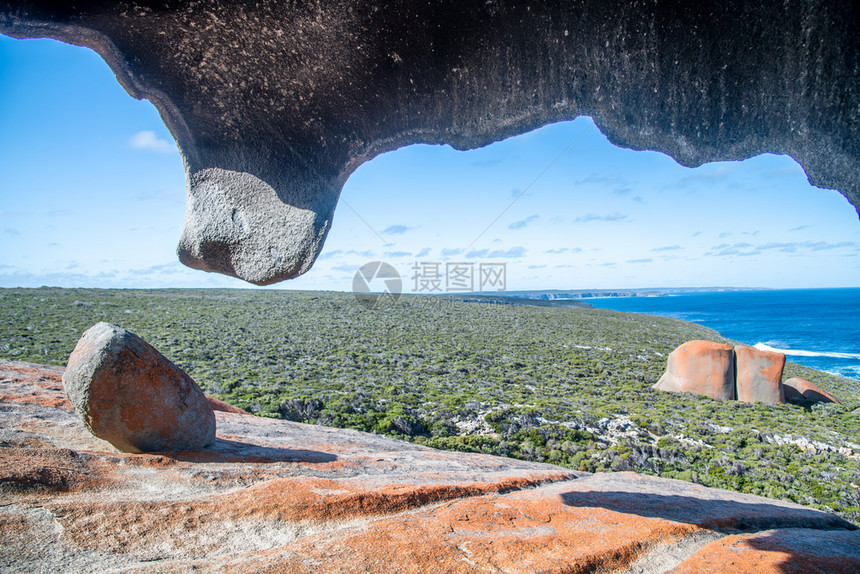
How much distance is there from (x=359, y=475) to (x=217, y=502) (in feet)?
3.74

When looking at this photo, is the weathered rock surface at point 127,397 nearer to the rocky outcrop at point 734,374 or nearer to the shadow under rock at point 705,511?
the shadow under rock at point 705,511

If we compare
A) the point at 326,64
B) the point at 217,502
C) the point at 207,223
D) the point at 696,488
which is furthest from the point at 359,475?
the point at 696,488

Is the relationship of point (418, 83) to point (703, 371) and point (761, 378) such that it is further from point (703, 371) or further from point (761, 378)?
point (761, 378)

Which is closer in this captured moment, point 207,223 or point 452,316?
point 207,223

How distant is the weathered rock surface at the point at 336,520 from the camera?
6.46 ft

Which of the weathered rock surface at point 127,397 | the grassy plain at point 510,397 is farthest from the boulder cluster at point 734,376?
the weathered rock surface at point 127,397

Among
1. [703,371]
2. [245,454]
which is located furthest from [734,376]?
[245,454]

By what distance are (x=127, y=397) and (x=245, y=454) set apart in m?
1.01

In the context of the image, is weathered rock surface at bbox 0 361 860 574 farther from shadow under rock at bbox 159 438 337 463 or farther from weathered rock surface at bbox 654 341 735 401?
weathered rock surface at bbox 654 341 735 401

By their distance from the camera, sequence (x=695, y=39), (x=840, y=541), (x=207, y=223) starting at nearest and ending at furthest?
(x=695, y=39), (x=207, y=223), (x=840, y=541)

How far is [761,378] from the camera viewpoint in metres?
11.8

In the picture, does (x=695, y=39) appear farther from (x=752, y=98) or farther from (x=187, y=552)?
(x=187, y=552)

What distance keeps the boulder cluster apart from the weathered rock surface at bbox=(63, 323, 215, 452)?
12340 millimetres

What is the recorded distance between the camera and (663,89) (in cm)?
178
